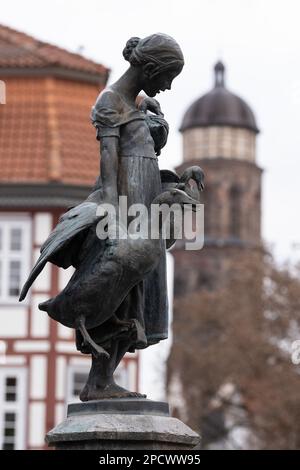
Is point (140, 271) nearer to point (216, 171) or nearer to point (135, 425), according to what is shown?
point (135, 425)

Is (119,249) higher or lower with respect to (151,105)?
lower

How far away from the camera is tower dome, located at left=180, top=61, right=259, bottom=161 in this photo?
107 metres

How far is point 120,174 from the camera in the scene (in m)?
8.79

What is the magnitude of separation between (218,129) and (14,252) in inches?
3032

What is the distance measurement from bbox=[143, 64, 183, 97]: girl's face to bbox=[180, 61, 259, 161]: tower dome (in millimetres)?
97704

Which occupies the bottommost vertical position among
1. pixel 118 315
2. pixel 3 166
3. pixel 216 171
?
pixel 118 315

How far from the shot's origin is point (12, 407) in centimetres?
3055

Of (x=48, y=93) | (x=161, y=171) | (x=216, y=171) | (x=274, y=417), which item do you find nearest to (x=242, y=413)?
(x=274, y=417)

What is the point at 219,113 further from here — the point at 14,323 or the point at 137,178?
the point at 137,178

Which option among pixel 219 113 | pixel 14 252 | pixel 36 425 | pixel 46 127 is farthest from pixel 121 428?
pixel 219 113

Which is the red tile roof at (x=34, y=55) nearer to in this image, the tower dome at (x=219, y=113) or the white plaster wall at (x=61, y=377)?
the white plaster wall at (x=61, y=377)

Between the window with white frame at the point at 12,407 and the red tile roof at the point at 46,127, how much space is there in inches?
148

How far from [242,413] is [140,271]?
4760 cm

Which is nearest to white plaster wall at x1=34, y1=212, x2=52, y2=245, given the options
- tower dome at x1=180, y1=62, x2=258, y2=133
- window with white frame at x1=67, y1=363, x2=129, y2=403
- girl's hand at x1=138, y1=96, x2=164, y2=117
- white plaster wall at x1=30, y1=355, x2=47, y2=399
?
white plaster wall at x1=30, y1=355, x2=47, y2=399
